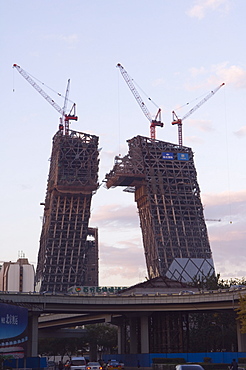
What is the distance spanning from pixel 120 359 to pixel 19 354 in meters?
76.5

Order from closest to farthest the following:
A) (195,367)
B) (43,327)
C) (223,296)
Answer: (195,367) < (223,296) < (43,327)

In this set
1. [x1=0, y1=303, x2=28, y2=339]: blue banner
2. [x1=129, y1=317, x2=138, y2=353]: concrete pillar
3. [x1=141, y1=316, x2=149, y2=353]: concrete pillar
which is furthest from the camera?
[x1=129, y1=317, x2=138, y2=353]: concrete pillar

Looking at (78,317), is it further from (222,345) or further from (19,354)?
(19,354)

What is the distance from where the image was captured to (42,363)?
10344 cm

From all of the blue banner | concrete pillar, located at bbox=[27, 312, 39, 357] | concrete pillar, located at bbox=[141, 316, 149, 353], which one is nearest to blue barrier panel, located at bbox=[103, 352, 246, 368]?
concrete pillar, located at bbox=[141, 316, 149, 353]

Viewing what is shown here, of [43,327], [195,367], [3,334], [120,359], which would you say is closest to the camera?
[195,367]

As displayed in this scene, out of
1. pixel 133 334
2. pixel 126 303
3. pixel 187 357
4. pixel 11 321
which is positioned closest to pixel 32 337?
pixel 126 303

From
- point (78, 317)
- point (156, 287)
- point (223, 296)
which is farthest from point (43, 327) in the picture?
point (223, 296)

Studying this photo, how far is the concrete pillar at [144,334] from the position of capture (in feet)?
472

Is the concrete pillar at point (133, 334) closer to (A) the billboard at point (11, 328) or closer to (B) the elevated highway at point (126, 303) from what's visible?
(B) the elevated highway at point (126, 303)

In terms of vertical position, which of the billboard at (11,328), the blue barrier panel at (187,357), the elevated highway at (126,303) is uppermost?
the elevated highway at (126,303)

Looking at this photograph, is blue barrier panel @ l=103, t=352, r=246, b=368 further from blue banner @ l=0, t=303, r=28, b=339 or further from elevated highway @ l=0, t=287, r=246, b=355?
blue banner @ l=0, t=303, r=28, b=339

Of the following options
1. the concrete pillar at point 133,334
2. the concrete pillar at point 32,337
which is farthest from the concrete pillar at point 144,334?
the concrete pillar at point 32,337

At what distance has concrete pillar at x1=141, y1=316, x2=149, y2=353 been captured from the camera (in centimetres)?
14400
